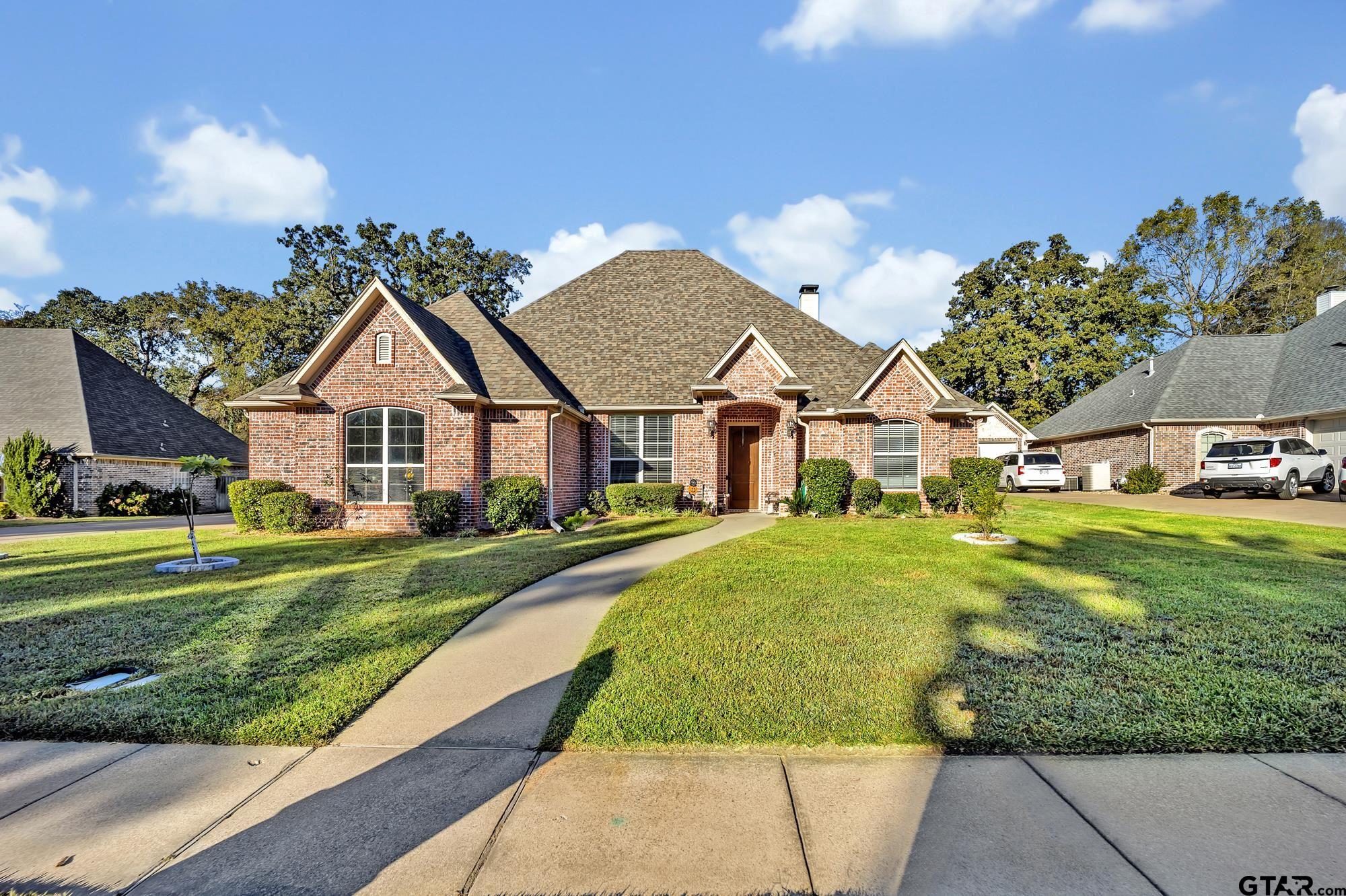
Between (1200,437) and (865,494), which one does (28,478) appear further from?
(1200,437)

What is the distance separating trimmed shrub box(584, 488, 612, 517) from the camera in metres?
15.8

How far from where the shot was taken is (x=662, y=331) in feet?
60.8

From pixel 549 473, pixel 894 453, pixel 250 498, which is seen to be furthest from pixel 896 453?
pixel 250 498

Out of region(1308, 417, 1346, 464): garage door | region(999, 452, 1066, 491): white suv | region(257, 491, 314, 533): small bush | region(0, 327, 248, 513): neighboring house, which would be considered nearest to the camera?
region(257, 491, 314, 533): small bush

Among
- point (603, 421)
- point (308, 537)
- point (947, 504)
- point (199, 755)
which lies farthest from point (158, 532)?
point (947, 504)

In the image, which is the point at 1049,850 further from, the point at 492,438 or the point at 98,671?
the point at 492,438

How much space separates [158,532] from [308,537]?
5.22 m

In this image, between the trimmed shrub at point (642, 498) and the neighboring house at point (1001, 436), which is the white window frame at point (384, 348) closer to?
the trimmed shrub at point (642, 498)

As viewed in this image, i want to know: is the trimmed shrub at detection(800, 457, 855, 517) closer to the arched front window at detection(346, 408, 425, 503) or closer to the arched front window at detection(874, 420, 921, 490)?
the arched front window at detection(874, 420, 921, 490)

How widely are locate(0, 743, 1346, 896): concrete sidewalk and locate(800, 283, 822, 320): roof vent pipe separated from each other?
18860 mm

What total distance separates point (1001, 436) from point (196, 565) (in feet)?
121

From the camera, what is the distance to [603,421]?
16.4 m

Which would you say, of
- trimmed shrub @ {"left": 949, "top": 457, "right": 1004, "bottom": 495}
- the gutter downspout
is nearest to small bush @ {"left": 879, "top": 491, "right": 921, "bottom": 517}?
trimmed shrub @ {"left": 949, "top": 457, "right": 1004, "bottom": 495}

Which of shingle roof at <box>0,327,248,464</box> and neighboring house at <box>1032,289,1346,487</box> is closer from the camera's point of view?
neighboring house at <box>1032,289,1346,487</box>
